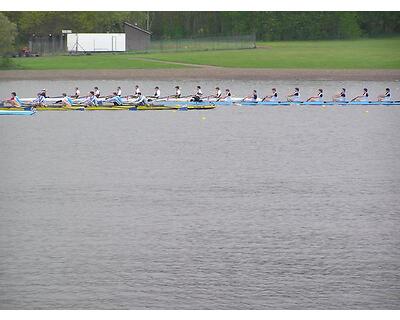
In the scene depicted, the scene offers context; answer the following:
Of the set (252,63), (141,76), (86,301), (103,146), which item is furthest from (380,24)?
(86,301)

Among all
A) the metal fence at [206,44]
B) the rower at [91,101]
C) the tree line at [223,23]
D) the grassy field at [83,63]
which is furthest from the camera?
the metal fence at [206,44]

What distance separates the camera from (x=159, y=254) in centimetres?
2305

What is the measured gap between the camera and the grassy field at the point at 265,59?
7512cm

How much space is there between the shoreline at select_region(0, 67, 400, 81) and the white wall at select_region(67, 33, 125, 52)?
7212 mm

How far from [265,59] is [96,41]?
14695mm

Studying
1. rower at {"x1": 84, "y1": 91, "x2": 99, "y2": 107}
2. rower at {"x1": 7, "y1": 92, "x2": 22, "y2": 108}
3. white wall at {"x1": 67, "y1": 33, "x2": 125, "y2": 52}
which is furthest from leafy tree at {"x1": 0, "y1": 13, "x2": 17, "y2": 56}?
rower at {"x1": 7, "y1": 92, "x2": 22, "y2": 108}

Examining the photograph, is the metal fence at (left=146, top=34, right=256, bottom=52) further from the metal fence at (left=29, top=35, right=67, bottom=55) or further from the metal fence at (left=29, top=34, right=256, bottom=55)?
the metal fence at (left=29, top=35, right=67, bottom=55)

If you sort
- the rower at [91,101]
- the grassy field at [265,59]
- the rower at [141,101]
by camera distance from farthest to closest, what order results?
the grassy field at [265,59], the rower at [91,101], the rower at [141,101]

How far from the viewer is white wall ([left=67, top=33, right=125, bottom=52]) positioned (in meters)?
81.9

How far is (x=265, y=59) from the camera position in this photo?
252 feet

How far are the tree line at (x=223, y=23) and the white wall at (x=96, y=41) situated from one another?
4.58 ft

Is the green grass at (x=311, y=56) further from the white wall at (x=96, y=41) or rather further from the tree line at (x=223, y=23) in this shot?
the white wall at (x=96, y=41)

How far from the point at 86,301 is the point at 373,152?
76.2 feet

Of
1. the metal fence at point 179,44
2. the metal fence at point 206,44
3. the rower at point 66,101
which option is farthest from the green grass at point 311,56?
the rower at point 66,101
